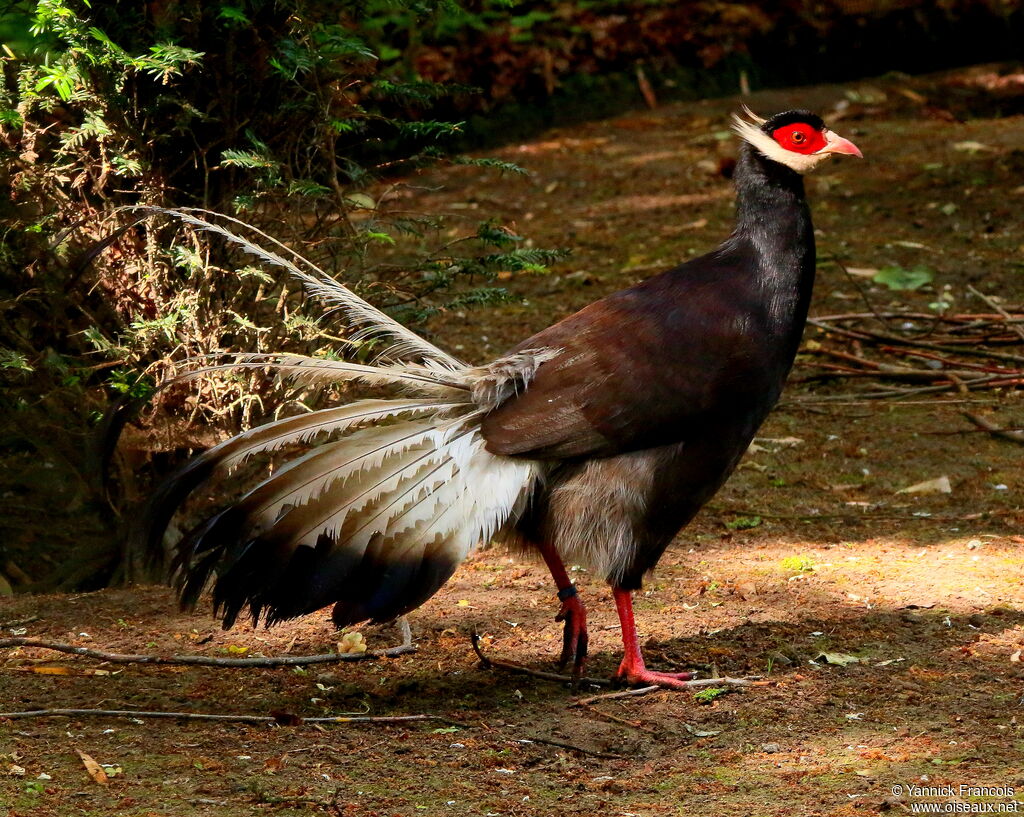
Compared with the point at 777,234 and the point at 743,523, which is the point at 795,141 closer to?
the point at 777,234

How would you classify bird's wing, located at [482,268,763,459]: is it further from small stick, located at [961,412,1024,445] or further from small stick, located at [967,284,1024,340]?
small stick, located at [967,284,1024,340]

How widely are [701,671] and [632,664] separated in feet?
0.88

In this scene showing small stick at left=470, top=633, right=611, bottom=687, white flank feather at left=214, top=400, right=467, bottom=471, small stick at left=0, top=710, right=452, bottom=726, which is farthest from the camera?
small stick at left=470, top=633, right=611, bottom=687

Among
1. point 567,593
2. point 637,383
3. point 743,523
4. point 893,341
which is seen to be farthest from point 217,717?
point 893,341

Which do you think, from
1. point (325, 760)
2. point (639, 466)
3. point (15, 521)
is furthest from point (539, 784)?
point (15, 521)

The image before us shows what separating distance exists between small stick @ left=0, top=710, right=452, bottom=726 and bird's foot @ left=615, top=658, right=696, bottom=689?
634mm

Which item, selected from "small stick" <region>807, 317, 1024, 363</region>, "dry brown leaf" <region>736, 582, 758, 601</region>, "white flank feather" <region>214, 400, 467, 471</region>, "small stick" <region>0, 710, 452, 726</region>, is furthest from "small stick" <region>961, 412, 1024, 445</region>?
"small stick" <region>0, 710, 452, 726</region>

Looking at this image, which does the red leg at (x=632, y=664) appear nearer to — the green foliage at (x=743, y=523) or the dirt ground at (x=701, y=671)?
the dirt ground at (x=701, y=671)

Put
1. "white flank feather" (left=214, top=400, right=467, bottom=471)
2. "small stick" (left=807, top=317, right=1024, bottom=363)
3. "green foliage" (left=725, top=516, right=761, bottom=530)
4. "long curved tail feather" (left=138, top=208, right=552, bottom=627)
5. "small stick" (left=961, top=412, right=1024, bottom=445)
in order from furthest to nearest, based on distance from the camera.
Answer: "small stick" (left=807, top=317, right=1024, bottom=363)
"small stick" (left=961, top=412, right=1024, bottom=445)
"green foliage" (left=725, top=516, right=761, bottom=530)
"white flank feather" (left=214, top=400, right=467, bottom=471)
"long curved tail feather" (left=138, top=208, right=552, bottom=627)

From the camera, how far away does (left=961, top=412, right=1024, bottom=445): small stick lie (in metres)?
6.24

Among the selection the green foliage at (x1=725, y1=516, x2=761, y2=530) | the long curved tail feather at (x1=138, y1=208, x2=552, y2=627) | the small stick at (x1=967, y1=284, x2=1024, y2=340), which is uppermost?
the small stick at (x1=967, y1=284, x2=1024, y2=340)

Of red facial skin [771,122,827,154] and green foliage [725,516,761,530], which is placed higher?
red facial skin [771,122,827,154]

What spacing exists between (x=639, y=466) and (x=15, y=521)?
9.82 ft

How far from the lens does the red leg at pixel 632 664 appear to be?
157 inches
